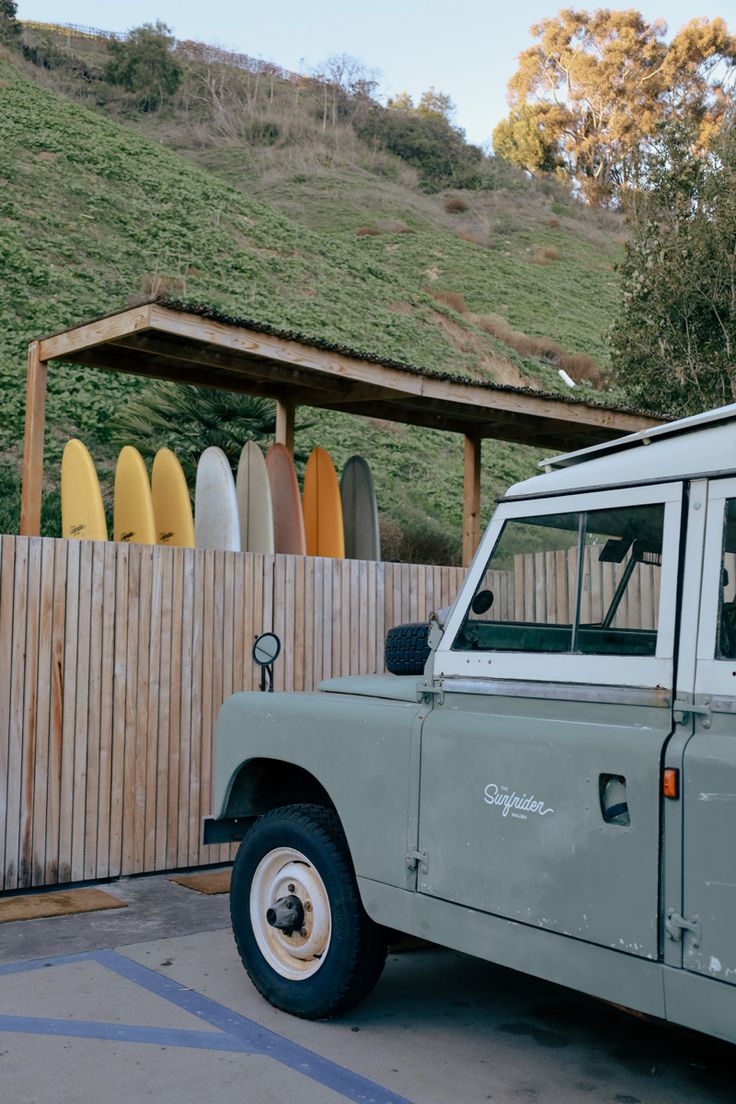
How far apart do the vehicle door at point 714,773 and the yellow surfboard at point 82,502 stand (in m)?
5.16

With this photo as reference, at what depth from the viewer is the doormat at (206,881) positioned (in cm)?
672

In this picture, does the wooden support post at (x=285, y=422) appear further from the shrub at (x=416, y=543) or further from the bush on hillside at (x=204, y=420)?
the shrub at (x=416, y=543)

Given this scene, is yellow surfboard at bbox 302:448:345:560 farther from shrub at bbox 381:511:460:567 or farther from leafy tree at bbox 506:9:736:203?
leafy tree at bbox 506:9:736:203

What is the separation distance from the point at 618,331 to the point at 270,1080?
14.0 m

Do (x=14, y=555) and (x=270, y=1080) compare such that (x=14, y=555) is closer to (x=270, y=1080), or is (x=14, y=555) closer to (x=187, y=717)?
(x=187, y=717)

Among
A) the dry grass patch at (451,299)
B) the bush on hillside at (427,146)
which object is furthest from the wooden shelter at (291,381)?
the bush on hillside at (427,146)

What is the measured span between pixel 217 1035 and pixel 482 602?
2.05 m

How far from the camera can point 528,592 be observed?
3996 millimetres

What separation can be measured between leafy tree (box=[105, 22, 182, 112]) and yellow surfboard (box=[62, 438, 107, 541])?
4753 centimetres

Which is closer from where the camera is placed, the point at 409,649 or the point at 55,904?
the point at 409,649

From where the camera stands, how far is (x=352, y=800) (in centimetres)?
435

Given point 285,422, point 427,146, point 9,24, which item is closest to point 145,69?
point 9,24

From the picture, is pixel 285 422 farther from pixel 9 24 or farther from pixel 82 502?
pixel 9 24

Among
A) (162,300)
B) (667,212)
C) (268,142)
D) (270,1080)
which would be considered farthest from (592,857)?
(268,142)
